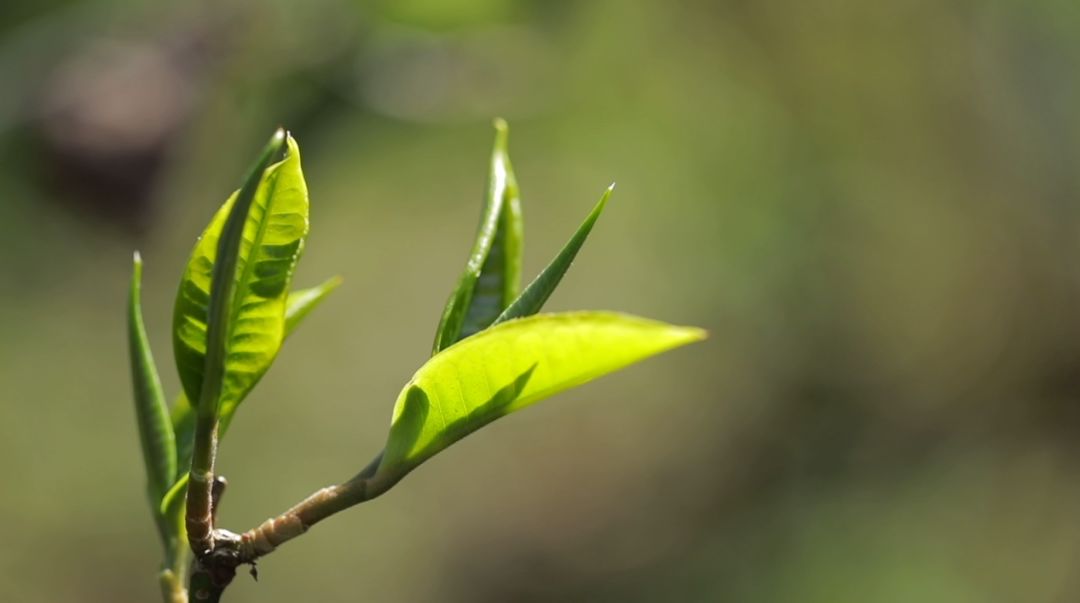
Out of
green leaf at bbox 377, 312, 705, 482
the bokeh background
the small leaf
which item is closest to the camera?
green leaf at bbox 377, 312, 705, 482

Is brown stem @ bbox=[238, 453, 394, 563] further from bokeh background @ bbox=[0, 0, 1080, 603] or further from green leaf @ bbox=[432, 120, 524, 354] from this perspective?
bokeh background @ bbox=[0, 0, 1080, 603]

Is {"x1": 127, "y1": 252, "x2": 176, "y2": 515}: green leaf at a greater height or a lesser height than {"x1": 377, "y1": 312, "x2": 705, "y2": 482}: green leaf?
lesser

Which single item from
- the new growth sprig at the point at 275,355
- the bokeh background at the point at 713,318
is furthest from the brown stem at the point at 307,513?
the bokeh background at the point at 713,318

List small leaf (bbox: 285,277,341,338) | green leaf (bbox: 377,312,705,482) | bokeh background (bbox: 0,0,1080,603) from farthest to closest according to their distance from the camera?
bokeh background (bbox: 0,0,1080,603) < small leaf (bbox: 285,277,341,338) < green leaf (bbox: 377,312,705,482)

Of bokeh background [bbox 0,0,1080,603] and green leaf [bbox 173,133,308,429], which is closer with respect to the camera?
green leaf [bbox 173,133,308,429]

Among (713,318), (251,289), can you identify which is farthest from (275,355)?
(713,318)

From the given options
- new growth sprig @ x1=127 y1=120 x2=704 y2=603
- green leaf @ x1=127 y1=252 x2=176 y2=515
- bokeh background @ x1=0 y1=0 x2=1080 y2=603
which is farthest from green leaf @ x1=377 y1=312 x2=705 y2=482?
bokeh background @ x1=0 y1=0 x2=1080 y2=603
